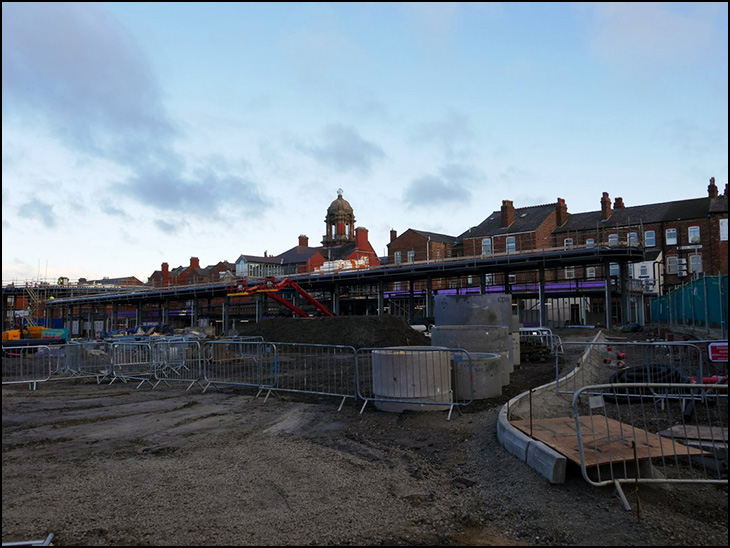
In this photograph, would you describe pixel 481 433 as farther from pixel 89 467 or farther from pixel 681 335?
pixel 681 335

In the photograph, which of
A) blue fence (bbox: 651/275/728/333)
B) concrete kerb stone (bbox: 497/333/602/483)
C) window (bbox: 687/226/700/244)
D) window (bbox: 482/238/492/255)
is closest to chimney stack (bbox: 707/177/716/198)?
window (bbox: 687/226/700/244)

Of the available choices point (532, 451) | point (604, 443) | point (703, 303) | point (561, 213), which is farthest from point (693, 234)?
point (532, 451)

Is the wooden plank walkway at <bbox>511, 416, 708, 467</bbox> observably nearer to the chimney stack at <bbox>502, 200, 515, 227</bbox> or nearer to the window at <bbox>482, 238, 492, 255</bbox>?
the window at <bbox>482, 238, 492, 255</bbox>

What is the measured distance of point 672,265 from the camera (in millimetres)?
55938

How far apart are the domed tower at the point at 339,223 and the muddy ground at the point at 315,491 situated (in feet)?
272

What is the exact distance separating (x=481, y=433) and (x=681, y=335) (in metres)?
17.9

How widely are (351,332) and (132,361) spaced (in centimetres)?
1636

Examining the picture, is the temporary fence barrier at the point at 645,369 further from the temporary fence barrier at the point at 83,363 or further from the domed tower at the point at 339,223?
the domed tower at the point at 339,223

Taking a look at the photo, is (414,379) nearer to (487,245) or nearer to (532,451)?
(532,451)

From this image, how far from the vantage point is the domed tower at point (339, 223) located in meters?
92.4

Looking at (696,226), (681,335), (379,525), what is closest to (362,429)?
(379,525)

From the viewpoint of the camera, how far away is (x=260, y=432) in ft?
29.3

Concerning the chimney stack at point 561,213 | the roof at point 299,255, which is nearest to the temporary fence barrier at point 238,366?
the chimney stack at point 561,213

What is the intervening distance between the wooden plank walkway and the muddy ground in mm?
298
